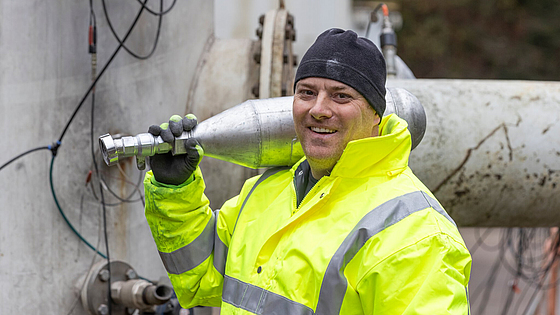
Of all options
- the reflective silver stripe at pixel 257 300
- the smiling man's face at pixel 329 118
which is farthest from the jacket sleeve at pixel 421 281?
the smiling man's face at pixel 329 118

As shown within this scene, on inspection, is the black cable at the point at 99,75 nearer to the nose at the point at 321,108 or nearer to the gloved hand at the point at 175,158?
the gloved hand at the point at 175,158

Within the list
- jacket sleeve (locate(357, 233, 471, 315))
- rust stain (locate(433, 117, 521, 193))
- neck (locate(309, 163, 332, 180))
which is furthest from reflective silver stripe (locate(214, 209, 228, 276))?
rust stain (locate(433, 117, 521, 193))

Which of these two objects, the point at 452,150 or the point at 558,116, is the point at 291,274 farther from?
the point at 558,116

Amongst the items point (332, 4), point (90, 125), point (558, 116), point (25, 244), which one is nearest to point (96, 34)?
point (90, 125)

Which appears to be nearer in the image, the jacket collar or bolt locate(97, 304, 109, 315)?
the jacket collar

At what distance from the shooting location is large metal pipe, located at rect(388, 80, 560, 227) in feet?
8.57

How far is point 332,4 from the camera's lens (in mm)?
6066

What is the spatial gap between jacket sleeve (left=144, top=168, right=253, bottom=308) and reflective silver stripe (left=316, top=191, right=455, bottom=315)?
0.57 m

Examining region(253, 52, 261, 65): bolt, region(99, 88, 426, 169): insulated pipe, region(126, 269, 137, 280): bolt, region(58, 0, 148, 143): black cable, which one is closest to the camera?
region(99, 88, 426, 169): insulated pipe

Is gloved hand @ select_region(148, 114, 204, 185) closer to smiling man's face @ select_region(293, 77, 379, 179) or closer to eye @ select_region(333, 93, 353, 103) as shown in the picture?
smiling man's face @ select_region(293, 77, 379, 179)

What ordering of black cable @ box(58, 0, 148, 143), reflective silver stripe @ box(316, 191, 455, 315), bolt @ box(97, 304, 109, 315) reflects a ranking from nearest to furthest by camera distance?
reflective silver stripe @ box(316, 191, 455, 315) → black cable @ box(58, 0, 148, 143) → bolt @ box(97, 304, 109, 315)

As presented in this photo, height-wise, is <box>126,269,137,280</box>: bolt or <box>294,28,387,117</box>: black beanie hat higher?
<box>294,28,387,117</box>: black beanie hat

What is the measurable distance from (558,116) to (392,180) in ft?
4.93

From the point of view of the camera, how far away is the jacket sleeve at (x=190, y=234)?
1812mm
